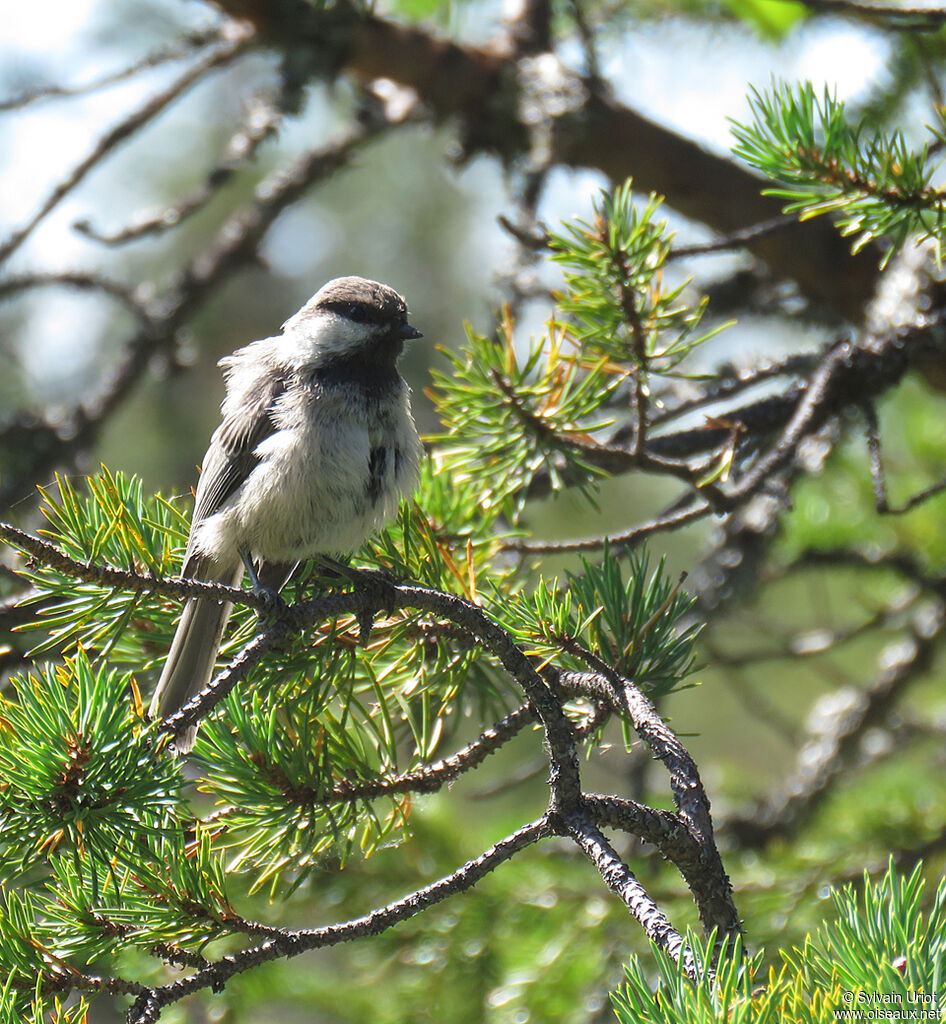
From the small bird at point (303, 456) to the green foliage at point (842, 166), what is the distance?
1123 millimetres

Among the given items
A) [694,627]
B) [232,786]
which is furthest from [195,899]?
[694,627]

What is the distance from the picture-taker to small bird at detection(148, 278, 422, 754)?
2445 mm

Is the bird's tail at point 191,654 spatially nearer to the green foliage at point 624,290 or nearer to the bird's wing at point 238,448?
the bird's wing at point 238,448

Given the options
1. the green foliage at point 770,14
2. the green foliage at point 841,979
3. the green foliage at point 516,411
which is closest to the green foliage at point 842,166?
the green foliage at point 516,411

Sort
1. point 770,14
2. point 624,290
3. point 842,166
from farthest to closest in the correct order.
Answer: point 770,14 < point 624,290 < point 842,166

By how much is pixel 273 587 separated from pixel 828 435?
1.69 meters

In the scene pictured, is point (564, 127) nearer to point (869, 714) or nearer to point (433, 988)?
point (869, 714)

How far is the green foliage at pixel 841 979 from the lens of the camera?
1.00m

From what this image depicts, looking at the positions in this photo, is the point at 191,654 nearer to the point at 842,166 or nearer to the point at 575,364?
the point at 575,364

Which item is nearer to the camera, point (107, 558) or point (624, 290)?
point (107, 558)

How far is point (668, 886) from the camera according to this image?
315cm

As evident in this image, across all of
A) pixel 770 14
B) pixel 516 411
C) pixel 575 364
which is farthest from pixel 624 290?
pixel 770 14

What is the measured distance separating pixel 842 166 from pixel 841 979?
4.43ft

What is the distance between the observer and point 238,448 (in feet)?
8.95
